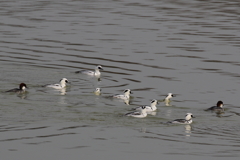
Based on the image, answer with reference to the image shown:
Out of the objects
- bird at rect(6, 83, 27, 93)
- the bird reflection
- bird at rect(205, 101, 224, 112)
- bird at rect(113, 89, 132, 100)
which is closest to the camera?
bird at rect(205, 101, 224, 112)

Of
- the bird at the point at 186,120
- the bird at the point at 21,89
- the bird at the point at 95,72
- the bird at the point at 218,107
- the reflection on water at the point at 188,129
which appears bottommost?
the reflection on water at the point at 188,129

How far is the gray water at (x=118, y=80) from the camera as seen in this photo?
57.7ft

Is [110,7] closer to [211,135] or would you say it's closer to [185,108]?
[185,108]

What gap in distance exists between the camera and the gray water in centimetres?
1759

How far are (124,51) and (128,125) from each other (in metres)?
14.6

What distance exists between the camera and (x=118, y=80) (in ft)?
91.6

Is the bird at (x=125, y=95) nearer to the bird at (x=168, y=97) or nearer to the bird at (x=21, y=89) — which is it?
the bird at (x=168, y=97)

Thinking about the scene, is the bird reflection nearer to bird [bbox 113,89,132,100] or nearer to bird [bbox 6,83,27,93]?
bird [bbox 6,83,27,93]

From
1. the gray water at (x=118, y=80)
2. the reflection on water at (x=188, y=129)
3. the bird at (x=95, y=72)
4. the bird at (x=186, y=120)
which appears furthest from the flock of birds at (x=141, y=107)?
the bird at (x=95, y=72)

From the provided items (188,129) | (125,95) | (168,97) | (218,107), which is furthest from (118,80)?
(188,129)

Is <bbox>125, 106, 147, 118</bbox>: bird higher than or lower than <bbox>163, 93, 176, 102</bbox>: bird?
lower

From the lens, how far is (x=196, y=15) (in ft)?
166

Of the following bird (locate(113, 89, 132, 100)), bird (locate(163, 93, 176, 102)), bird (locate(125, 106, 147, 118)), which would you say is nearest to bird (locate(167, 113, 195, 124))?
Answer: bird (locate(125, 106, 147, 118))

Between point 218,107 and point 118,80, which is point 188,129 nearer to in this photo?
point 218,107
